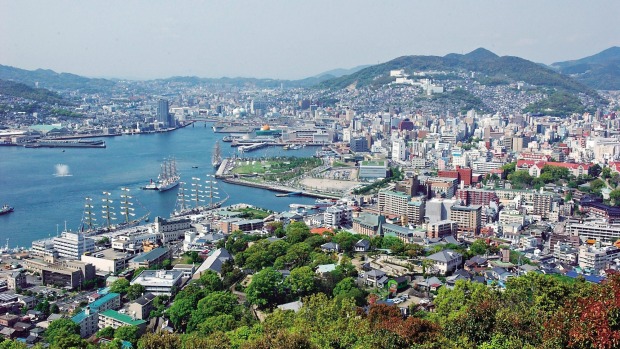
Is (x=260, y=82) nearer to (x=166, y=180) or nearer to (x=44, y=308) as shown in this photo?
(x=166, y=180)

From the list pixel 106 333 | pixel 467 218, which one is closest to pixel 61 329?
pixel 106 333

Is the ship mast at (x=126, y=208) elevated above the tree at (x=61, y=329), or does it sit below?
below

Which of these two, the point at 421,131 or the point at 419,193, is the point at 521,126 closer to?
the point at 421,131

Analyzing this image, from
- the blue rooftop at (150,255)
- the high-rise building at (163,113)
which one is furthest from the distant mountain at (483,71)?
the blue rooftop at (150,255)

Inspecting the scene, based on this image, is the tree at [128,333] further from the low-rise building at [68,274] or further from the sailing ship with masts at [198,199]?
the sailing ship with masts at [198,199]

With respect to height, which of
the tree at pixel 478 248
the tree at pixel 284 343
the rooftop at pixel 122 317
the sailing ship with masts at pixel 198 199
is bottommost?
the sailing ship with masts at pixel 198 199
